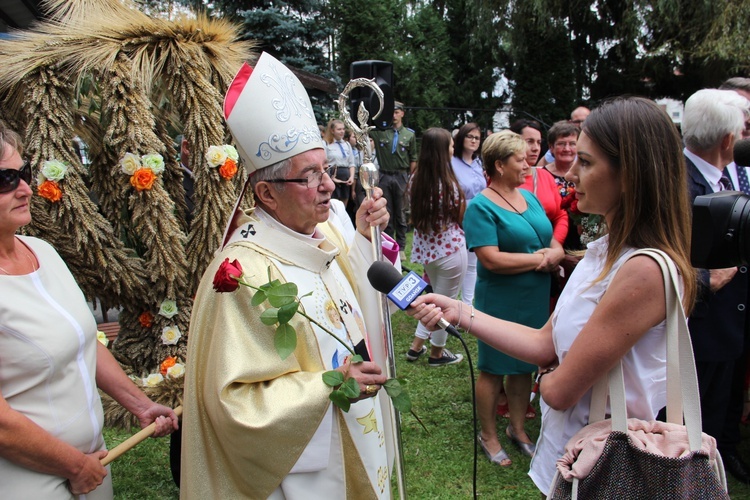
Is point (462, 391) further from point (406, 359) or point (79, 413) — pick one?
point (79, 413)

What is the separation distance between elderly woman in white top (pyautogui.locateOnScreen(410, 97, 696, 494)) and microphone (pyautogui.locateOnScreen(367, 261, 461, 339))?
342mm

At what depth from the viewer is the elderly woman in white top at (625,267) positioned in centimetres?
145

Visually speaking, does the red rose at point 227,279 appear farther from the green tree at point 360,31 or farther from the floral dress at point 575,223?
the green tree at point 360,31

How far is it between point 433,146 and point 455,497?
2643 mm

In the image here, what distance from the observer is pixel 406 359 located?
515cm

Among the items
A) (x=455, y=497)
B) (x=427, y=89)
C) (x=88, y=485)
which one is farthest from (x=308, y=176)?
(x=427, y=89)

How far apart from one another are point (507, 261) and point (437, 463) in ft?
4.19

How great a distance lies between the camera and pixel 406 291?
1.72 m

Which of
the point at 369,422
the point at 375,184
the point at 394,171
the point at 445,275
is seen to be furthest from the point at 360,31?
the point at 369,422

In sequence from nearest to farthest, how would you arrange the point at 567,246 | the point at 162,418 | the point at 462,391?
the point at 162,418 < the point at 567,246 < the point at 462,391

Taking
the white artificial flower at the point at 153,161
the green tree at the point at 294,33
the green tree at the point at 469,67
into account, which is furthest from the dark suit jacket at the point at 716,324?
the green tree at the point at 469,67

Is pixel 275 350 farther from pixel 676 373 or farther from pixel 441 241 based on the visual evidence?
pixel 441 241

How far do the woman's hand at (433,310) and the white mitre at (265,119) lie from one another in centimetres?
60

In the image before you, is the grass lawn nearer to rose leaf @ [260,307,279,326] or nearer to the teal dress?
the teal dress
